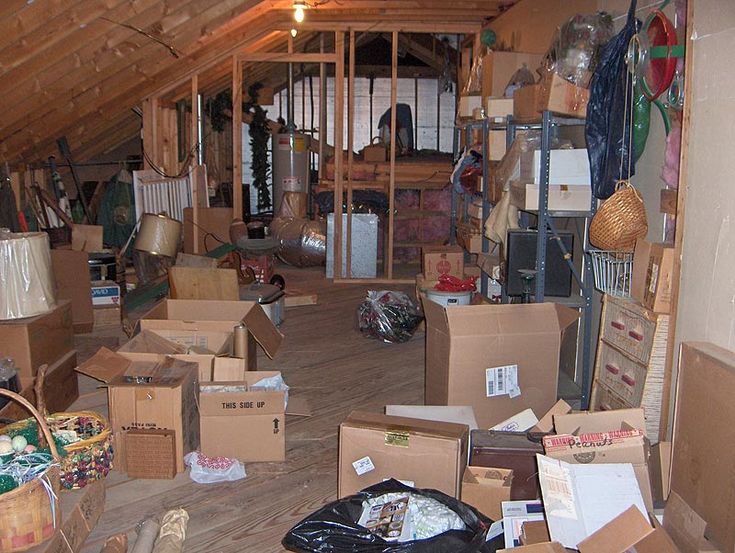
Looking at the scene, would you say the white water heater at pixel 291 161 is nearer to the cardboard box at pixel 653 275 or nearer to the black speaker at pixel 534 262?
the black speaker at pixel 534 262

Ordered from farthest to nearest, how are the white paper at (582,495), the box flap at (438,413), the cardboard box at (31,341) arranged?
the cardboard box at (31,341) → the box flap at (438,413) → the white paper at (582,495)

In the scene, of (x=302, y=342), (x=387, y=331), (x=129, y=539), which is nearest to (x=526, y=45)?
(x=387, y=331)

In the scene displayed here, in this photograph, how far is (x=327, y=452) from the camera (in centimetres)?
304

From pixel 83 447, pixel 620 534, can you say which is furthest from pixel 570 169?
pixel 83 447

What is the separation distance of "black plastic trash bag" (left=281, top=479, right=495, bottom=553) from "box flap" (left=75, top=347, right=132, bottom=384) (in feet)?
3.80

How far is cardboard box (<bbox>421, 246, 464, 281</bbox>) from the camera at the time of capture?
5.09 m

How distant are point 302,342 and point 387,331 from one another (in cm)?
53

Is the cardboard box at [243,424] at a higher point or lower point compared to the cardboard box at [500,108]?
lower

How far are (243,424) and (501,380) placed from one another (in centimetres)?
103

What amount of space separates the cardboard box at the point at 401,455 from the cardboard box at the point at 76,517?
791mm

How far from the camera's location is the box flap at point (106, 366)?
9.42ft

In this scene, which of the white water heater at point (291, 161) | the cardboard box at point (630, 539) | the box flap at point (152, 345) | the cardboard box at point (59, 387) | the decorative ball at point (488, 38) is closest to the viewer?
the cardboard box at point (630, 539)

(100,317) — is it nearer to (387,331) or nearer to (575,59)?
(387,331)

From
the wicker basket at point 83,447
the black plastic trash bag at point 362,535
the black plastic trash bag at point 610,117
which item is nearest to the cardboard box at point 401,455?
the black plastic trash bag at point 362,535
